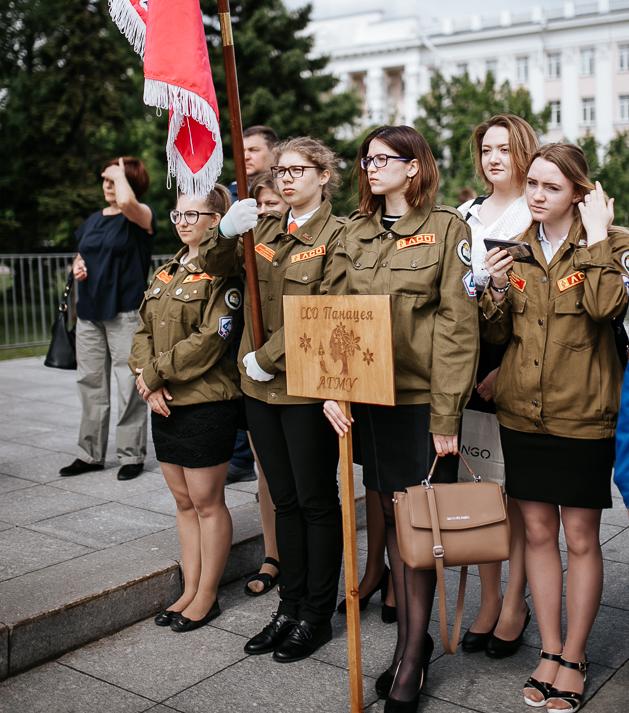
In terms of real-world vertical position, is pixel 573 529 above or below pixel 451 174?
below

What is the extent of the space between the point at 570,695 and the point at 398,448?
43.1 inches

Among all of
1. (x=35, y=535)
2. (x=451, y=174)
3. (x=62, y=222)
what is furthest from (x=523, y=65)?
(x=35, y=535)

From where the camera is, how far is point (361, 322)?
315 centimetres

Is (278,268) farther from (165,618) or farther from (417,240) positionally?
(165,618)

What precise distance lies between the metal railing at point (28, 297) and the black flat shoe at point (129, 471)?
934 centimetres

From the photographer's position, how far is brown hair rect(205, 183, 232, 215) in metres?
4.24

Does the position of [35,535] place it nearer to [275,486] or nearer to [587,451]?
[275,486]

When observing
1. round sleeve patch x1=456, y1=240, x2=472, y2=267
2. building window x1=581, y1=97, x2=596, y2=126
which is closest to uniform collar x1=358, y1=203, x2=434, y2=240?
round sleeve patch x1=456, y1=240, x2=472, y2=267

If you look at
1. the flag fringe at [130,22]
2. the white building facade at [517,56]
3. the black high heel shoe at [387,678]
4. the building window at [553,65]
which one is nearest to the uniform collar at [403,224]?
the flag fringe at [130,22]

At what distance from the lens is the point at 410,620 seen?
11.2 feet

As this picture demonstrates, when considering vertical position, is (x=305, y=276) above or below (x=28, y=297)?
below

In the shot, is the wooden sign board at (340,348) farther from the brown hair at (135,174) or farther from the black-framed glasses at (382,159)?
the brown hair at (135,174)

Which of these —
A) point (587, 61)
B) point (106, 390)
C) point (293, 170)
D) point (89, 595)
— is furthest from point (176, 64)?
point (587, 61)

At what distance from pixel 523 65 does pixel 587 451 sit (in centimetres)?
6832
